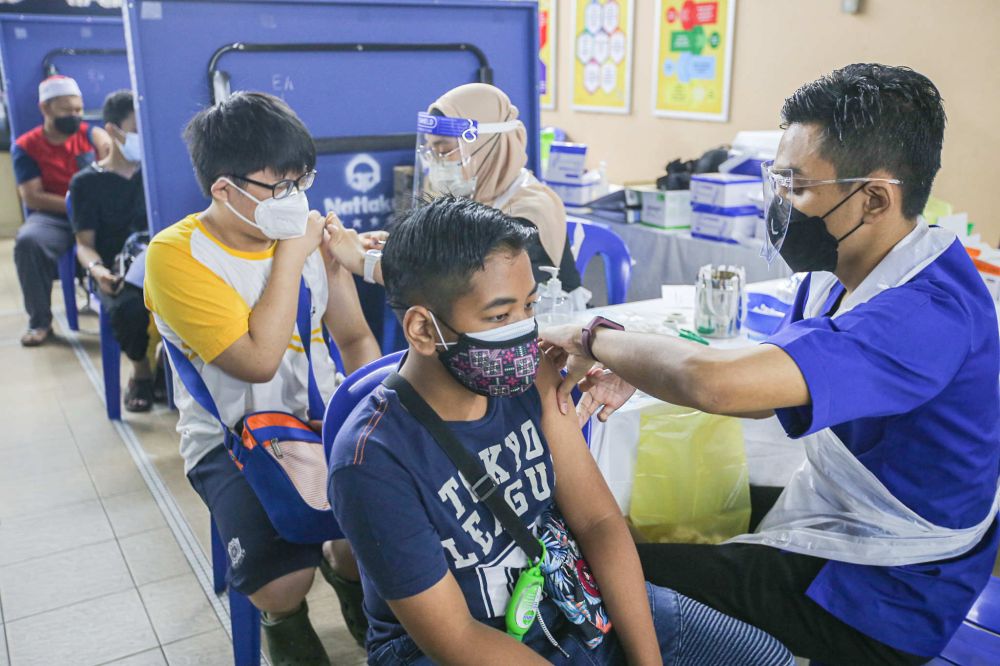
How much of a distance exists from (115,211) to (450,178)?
2.26 m

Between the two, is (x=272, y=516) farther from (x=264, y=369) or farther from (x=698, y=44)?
(x=698, y=44)

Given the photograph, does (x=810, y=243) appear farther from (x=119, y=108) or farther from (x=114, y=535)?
(x=119, y=108)

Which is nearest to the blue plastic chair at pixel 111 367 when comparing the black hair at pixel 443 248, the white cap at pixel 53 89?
the white cap at pixel 53 89

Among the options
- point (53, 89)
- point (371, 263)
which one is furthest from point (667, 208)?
point (53, 89)

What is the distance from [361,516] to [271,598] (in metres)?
0.65

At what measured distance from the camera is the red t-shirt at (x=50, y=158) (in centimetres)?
445

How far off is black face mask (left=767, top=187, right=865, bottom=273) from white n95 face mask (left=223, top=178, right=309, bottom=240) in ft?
3.18

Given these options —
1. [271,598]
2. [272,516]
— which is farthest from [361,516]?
[271,598]

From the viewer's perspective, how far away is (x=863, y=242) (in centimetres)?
127

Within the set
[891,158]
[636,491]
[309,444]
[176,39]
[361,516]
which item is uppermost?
[176,39]

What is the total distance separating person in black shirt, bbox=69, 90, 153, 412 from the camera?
350cm

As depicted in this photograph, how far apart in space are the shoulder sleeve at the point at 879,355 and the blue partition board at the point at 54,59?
17.2ft

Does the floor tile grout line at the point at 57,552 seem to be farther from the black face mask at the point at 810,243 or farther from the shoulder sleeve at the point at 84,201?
the black face mask at the point at 810,243

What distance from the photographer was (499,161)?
242 centimetres
